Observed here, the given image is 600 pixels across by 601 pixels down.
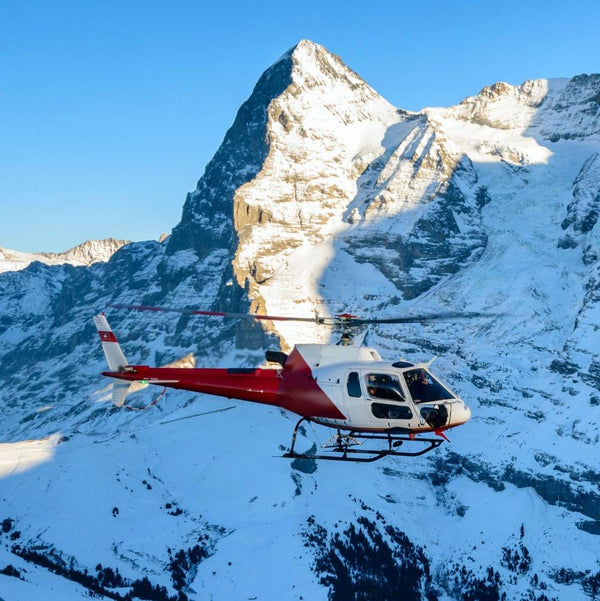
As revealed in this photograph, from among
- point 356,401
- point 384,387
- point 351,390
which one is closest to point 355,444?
point 356,401

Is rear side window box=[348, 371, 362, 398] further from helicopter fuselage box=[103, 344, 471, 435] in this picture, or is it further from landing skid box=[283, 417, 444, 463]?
landing skid box=[283, 417, 444, 463]

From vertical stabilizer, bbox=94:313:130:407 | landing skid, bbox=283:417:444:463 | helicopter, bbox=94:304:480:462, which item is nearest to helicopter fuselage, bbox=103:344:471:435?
helicopter, bbox=94:304:480:462

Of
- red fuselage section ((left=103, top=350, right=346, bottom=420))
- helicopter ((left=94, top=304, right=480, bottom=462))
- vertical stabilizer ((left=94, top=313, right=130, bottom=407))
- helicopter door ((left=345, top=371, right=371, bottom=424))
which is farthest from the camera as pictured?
vertical stabilizer ((left=94, top=313, right=130, bottom=407))

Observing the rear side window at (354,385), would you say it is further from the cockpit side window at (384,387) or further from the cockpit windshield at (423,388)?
the cockpit windshield at (423,388)

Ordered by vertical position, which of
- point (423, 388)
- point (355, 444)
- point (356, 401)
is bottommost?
point (355, 444)

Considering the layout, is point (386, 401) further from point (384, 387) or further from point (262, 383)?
point (262, 383)

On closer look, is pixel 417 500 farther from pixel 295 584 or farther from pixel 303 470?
pixel 295 584

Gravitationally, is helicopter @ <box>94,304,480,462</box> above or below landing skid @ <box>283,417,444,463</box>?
above

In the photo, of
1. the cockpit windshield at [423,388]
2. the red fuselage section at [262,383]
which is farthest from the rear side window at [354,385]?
the cockpit windshield at [423,388]

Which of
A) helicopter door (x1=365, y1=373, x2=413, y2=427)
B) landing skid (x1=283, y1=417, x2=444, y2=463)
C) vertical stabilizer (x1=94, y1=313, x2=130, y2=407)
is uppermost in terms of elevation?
vertical stabilizer (x1=94, y1=313, x2=130, y2=407)
